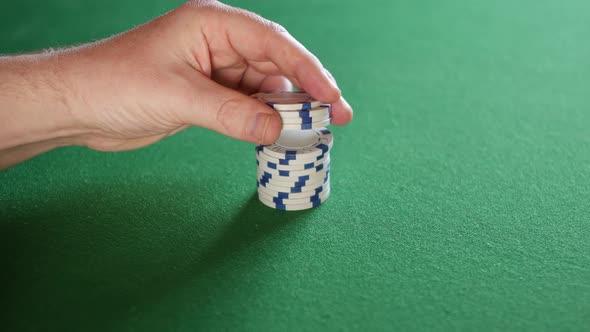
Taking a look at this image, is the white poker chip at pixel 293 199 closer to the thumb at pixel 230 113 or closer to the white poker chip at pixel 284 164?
the white poker chip at pixel 284 164

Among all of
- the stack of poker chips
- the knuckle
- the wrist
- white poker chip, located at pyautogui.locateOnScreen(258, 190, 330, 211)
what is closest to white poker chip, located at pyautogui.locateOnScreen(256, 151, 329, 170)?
the stack of poker chips

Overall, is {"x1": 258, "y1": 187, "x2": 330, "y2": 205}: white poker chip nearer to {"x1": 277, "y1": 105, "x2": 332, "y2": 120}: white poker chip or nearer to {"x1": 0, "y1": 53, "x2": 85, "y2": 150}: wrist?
{"x1": 277, "y1": 105, "x2": 332, "y2": 120}: white poker chip

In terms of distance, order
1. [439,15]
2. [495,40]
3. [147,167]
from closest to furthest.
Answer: [147,167], [495,40], [439,15]

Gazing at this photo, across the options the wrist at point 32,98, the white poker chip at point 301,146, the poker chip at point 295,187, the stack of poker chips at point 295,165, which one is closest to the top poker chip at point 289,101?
the stack of poker chips at point 295,165

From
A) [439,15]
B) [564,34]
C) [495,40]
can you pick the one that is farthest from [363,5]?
[564,34]

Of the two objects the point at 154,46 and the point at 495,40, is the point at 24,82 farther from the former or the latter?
the point at 495,40

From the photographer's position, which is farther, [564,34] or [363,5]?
[363,5]

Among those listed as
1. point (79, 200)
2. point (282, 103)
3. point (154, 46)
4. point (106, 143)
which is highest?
point (154, 46)
